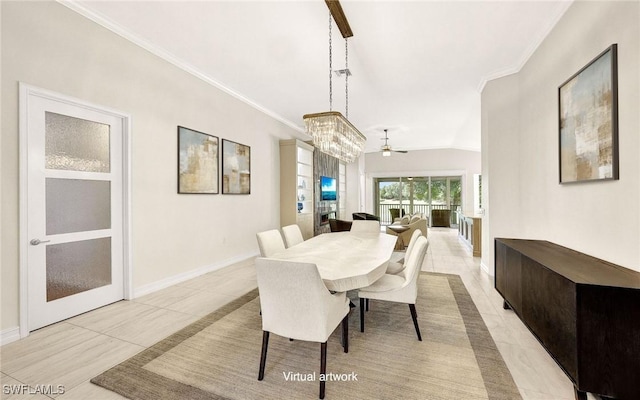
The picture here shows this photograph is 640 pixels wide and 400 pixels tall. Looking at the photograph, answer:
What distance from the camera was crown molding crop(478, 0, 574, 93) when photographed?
244cm

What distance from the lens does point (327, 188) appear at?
7711 mm

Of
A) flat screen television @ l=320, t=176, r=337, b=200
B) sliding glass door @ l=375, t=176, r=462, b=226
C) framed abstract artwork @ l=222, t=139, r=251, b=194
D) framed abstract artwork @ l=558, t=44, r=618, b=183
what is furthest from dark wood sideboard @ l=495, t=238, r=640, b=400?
sliding glass door @ l=375, t=176, r=462, b=226

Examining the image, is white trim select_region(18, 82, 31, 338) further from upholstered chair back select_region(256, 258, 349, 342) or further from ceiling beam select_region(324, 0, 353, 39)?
ceiling beam select_region(324, 0, 353, 39)

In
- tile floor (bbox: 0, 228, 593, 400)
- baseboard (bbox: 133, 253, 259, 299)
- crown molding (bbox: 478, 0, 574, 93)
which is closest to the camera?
tile floor (bbox: 0, 228, 593, 400)

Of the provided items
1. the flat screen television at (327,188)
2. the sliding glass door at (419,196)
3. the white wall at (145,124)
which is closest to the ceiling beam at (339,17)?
the white wall at (145,124)

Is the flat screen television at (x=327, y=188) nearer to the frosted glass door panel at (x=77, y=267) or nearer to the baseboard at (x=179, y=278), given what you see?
the baseboard at (x=179, y=278)

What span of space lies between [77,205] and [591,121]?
4532mm

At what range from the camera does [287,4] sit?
2.48m

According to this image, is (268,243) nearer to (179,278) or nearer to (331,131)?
(331,131)

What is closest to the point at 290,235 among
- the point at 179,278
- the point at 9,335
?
the point at 179,278

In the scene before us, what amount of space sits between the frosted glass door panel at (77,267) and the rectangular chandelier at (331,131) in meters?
2.54

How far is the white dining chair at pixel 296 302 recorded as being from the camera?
5.23 feet

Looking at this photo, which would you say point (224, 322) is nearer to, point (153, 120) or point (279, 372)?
point (279, 372)

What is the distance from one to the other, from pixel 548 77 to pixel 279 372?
370 centimetres
